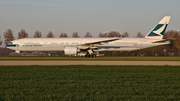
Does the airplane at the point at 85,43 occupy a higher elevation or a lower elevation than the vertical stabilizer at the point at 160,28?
lower

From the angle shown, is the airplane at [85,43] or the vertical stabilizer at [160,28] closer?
the airplane at [85,43]

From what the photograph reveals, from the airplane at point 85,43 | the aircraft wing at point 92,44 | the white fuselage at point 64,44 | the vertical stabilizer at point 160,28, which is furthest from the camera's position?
the vertical stabilizer at point 160,28

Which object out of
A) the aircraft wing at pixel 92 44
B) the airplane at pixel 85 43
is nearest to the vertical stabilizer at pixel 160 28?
the airplane at pixel 85 43

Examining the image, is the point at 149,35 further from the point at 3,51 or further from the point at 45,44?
the point at 3,51

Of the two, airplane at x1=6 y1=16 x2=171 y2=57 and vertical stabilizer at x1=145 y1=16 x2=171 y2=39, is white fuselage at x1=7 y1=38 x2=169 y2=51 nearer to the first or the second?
airplane at x1=6 y1=16 x2=171 y2=57

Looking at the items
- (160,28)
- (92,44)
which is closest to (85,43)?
(92,44)

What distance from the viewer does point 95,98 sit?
895 cm

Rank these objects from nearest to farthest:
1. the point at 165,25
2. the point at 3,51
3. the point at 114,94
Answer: the point at 114,94 → the point at 165,25 → the point at 3,51

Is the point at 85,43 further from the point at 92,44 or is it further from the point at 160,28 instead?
the point at 160,28

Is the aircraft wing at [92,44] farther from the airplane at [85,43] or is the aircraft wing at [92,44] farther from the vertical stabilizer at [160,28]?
the vertical stabilizer at [160,28]

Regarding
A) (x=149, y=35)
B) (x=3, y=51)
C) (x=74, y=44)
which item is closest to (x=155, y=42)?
(x=149, y=35)

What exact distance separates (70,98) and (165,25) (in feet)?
142

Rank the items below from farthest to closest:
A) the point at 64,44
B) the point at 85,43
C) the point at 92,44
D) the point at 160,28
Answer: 1. the point at 160,28
2. the point at 64,44
3. the point at 85,43
4. the point at 92,44

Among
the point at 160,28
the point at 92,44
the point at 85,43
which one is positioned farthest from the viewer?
the point at 160,28
